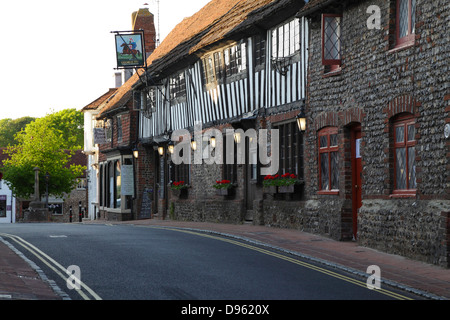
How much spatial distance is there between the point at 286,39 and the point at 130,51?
43.5ft

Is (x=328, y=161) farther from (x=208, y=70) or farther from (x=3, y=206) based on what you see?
(x=3, y=206)

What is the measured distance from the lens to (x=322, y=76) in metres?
18.8

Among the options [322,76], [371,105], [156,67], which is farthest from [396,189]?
[156,67]

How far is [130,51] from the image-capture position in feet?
109

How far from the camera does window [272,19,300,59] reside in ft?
68.3

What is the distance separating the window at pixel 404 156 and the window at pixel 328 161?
9.92 feet

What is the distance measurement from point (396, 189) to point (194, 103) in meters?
14.9

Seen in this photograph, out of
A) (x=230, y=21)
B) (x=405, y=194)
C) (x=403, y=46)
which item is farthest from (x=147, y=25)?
→ (x=405, y=194)

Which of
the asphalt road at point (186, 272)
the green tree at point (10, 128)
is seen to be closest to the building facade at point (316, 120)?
the asphalt road at point (186, 272)

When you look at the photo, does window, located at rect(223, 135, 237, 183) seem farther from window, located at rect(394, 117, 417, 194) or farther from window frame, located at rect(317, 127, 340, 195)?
window, located at rect(394, 117, 417, 194)

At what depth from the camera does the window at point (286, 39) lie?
20.8 m

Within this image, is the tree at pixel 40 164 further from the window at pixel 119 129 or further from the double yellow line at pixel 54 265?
the double yellow line at pixel 54 265

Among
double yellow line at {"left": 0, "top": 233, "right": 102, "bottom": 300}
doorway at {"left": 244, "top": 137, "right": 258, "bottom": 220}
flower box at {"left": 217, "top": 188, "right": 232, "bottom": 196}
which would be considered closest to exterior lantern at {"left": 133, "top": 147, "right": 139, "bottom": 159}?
flower box at {"left": 217, "top": 188, "right": 232, "bottom": 196}

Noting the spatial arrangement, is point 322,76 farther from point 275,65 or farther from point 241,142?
point 241,142
